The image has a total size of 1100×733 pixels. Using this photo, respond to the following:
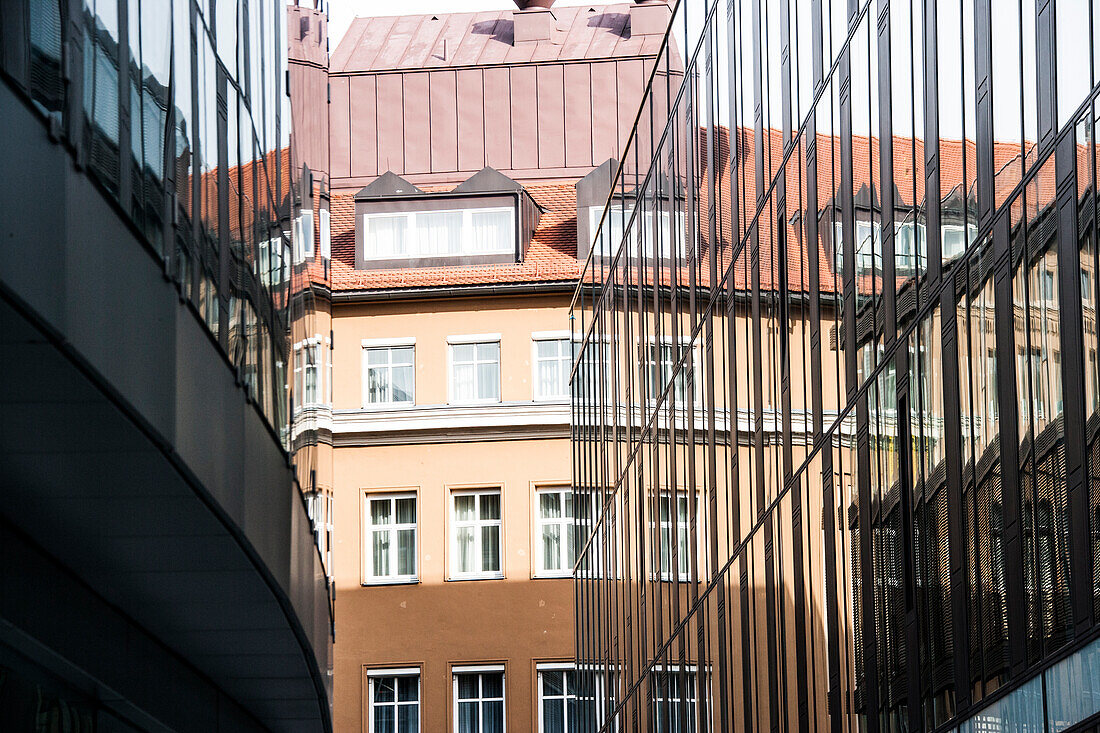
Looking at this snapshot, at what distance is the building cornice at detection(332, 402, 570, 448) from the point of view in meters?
38.5

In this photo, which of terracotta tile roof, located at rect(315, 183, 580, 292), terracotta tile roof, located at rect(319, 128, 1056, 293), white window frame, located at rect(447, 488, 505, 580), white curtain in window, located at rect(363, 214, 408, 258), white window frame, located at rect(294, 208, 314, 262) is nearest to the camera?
terracotta tile roof, located at rect(319, 128, 1056, 293)

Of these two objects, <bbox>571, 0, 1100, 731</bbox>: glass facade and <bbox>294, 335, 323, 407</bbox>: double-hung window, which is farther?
<bbox>294, 335, 323, 407</bbox>: double-hung window

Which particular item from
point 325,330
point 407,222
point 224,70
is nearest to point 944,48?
point 224,70

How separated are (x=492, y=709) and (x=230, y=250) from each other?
92.0 ft

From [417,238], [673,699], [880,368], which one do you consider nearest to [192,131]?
[880,368]

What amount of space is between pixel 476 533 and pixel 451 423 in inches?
100

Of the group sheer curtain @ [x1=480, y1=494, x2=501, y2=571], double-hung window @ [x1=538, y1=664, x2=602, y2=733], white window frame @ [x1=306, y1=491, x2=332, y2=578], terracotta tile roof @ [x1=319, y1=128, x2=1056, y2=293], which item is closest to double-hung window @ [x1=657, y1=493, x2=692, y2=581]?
terracotta tile roof @ [x1=319, y1=128, x2=1056, y2=293]

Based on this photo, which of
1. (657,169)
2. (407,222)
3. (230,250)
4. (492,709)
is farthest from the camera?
(407,222)

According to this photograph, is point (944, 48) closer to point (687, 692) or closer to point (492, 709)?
point (687, 692)

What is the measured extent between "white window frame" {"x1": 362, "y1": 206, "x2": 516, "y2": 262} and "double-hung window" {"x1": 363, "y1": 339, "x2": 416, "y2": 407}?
3116mm

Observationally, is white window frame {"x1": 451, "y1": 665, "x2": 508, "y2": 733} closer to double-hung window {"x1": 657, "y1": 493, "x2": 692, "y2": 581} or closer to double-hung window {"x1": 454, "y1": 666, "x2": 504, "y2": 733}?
double-hung window {"x1": 454, "y1": 666, "x2": 504, "y2": 733}

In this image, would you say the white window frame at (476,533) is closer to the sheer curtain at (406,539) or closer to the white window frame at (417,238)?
the sheer curtain at (406,539)

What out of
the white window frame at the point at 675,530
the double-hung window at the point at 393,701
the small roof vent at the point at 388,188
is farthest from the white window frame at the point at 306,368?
the small roof vent at the point at 388,188

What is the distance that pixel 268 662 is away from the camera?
15266 mm
